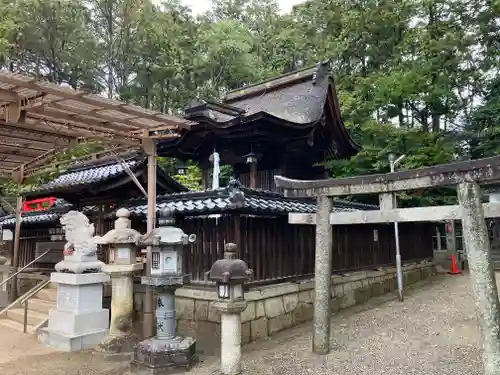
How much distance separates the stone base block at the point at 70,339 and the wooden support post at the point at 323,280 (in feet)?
15.4

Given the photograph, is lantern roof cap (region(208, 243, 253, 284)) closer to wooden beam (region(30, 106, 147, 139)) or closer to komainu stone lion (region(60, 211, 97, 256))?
wooden beam (region(30, 106, 147, 139))

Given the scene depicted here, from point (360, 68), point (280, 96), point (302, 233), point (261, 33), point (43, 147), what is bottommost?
point (302, 233)

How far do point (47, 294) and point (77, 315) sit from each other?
3463 mm

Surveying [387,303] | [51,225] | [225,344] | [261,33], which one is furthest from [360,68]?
[225,344]

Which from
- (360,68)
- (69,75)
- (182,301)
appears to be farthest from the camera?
(69,75)

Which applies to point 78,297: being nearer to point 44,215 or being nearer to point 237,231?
point 237,231

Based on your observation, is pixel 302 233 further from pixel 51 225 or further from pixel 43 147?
pixel 51 225

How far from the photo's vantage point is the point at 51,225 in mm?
13148

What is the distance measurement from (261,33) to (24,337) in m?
34.6

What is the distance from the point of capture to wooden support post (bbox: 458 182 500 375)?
16.4ft

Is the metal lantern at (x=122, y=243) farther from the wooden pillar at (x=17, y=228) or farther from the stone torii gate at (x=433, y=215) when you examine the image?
the wooden pillar at (x=17, y=228)

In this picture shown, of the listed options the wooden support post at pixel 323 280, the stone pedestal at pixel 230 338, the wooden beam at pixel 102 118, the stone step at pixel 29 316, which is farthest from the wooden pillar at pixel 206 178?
the stone pedestal at pixel 230 338

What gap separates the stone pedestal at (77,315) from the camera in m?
8.11

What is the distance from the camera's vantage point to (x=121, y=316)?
25.7ft
